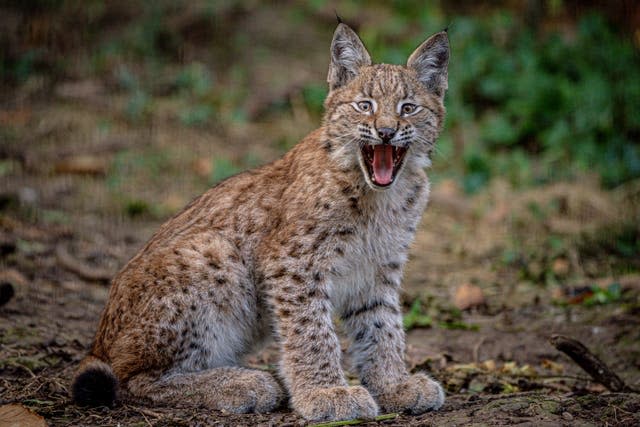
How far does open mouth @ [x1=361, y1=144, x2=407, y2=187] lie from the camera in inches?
191

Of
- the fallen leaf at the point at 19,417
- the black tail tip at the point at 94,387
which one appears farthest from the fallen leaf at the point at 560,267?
the fallen leaf at the point at 19,417

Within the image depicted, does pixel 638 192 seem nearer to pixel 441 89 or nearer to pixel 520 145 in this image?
pixel 520 145

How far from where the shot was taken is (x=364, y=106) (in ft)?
16.4

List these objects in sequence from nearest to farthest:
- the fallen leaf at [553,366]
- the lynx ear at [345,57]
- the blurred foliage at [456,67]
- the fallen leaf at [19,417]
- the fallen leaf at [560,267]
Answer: the fallen leaf at [19,417] → the lynx ear at [345,57] → the fallen leaf at [553,366] → the fallen leaf at [560,267] → the blurred foliage at [456,67]

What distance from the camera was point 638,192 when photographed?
948cm

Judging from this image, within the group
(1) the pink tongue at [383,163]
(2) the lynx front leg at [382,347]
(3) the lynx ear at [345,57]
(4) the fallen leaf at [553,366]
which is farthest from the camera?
(4) the fallen leaf at [553,366]

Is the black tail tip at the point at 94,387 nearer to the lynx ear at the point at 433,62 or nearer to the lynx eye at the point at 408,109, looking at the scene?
the lynx eye at the point at 408,109

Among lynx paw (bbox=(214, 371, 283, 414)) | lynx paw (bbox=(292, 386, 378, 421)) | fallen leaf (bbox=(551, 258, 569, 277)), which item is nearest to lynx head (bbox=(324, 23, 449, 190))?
lynx paw (bbox=(292, 386, 378, 421))

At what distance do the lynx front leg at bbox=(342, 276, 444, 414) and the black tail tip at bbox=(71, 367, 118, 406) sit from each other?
1473 mm

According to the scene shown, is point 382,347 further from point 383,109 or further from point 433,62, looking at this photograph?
point 433,62

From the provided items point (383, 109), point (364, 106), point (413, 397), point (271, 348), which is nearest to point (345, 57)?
point (364, 106)

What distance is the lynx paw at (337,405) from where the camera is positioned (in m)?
4.57

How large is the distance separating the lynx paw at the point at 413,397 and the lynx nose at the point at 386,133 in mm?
1416

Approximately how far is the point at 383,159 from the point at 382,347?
1129 mm
